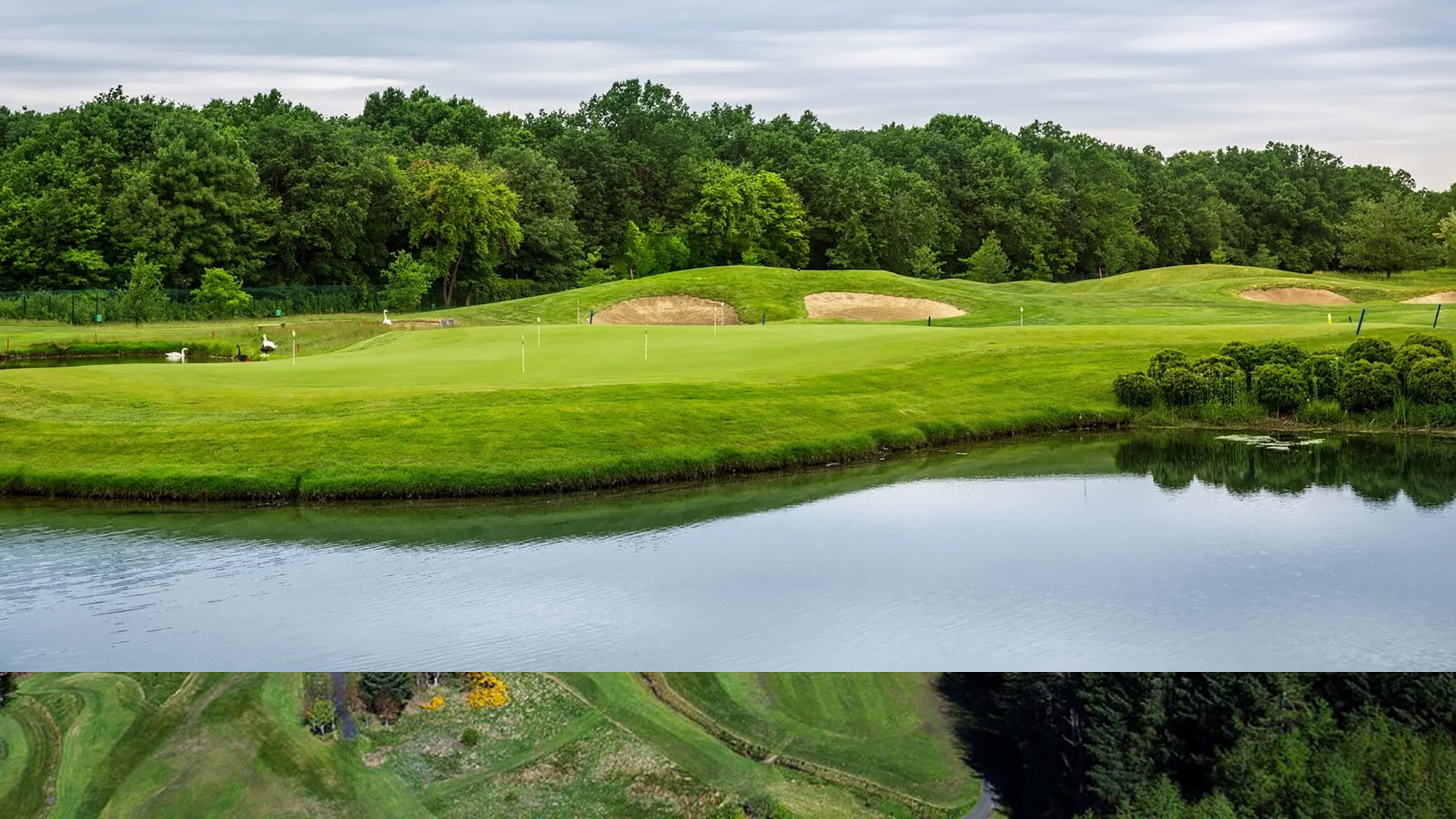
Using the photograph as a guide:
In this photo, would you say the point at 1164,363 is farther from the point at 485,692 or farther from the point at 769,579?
the point at 485,692

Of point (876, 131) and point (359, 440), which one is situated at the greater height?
point (876, 131)

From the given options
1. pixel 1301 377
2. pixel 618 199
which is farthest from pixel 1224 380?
pixel 618 199

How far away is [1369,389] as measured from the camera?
98.2 feet

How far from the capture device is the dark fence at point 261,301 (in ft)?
180

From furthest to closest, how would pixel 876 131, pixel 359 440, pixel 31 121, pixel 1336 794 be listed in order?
pixel 876 131 < pixel 31 121 < pixel 359 440 < pixel 1336 794

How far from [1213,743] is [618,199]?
80.6m

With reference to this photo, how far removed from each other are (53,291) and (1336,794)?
64.3 m

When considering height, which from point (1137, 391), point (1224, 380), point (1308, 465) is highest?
point (1224, 380)

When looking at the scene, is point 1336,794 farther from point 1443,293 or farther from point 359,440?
point 1443,293

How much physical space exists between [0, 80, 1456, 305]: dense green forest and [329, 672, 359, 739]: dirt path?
55371mm

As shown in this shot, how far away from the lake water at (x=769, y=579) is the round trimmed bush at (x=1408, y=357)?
7.91 metres

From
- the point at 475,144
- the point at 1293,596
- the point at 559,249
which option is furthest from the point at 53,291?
the point at 1293,596

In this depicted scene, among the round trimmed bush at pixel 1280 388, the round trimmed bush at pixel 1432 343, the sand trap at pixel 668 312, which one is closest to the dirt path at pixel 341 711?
the round trimmed bush at pixel 1280 388

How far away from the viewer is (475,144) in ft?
288
